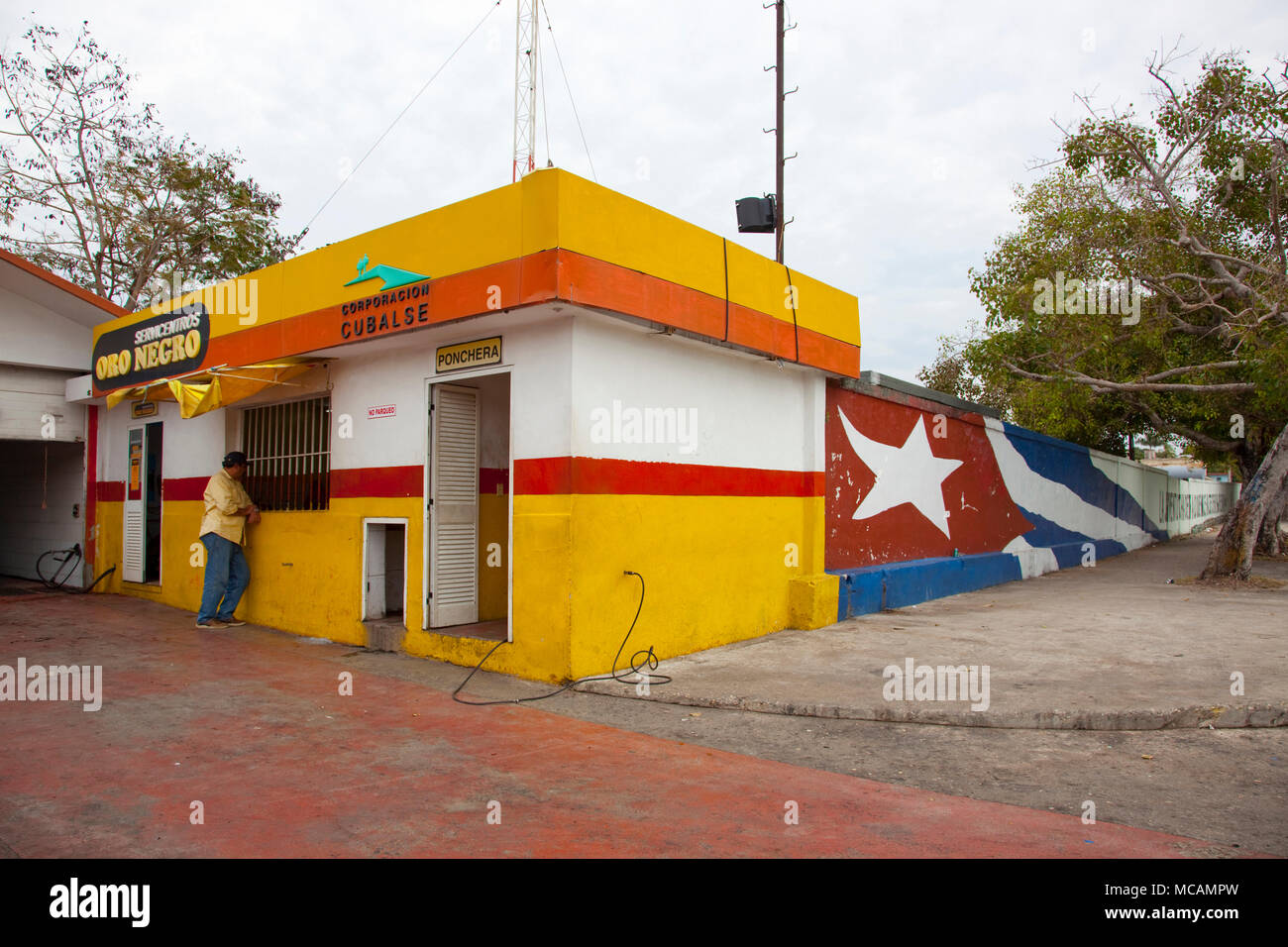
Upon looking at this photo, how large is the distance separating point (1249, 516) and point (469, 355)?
1221cm

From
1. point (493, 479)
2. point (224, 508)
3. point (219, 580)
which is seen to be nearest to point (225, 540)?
point (224, 508)

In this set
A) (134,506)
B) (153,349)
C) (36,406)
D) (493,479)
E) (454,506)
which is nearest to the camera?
(454,506)

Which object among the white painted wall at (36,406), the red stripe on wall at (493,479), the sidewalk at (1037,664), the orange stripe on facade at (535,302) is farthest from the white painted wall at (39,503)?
the sidewalk at (1037,664)

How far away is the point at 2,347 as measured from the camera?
38.8 feet

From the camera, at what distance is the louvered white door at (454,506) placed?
318 inches

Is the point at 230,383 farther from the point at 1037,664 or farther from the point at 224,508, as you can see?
the point at 1037,664

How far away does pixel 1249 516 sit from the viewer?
12891 mm

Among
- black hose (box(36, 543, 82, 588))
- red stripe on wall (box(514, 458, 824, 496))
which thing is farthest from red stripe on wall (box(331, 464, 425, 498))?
black hose (box(36, 543, 82, 588))

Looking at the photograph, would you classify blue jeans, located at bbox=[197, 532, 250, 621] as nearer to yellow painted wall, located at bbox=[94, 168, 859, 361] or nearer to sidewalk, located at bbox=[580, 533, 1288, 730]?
yellow painted wall, located at bbox=[94, 168, 859, 361]

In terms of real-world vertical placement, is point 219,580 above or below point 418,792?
above

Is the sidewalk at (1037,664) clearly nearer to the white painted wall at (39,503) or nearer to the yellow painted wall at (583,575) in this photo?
the yellow painted wall at (583,575)

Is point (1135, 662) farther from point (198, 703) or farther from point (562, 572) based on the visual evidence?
point (198, 703)
